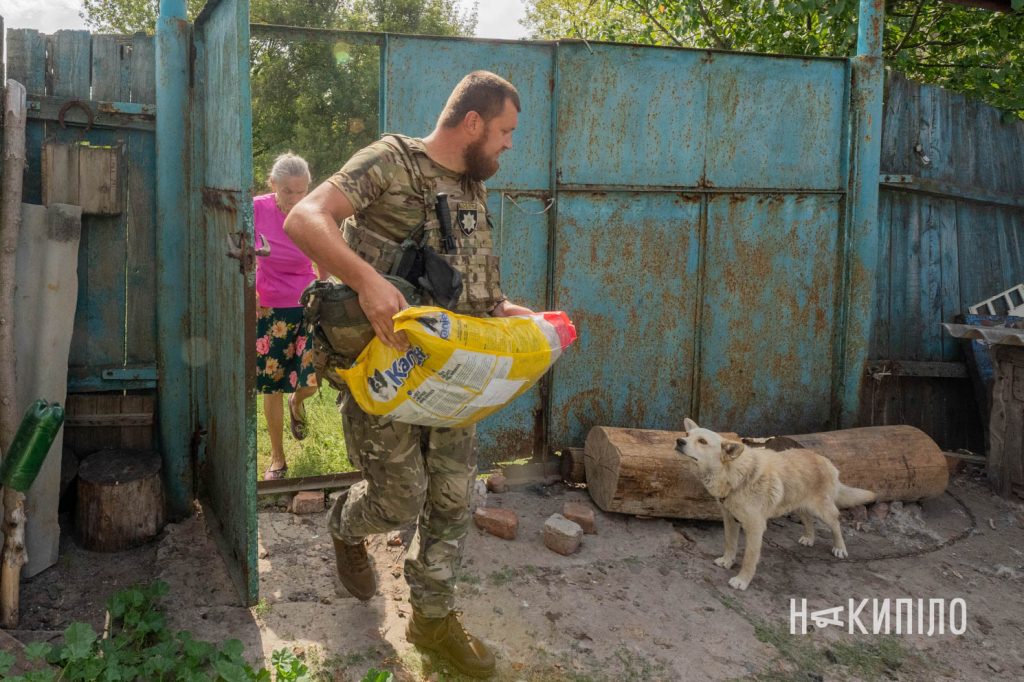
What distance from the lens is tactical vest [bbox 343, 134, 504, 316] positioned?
320 centimetres

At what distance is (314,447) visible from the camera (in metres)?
6.35

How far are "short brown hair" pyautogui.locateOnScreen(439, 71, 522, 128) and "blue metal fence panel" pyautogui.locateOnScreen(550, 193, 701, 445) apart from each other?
2.14m

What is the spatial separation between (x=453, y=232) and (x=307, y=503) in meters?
2.20

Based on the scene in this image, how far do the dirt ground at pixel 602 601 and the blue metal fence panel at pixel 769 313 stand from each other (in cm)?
105

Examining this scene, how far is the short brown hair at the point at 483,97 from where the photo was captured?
3189mm

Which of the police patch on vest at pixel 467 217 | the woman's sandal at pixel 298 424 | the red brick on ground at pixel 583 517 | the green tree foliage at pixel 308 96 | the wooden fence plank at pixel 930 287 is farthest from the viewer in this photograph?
the green tree foliage at pixel 308 96

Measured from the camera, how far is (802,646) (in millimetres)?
3852

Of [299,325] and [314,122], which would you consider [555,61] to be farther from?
[314,122]

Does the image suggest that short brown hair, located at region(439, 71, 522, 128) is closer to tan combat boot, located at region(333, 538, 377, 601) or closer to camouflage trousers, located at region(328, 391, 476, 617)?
camouflage trousers, located at region(328, 391, 476, 617)

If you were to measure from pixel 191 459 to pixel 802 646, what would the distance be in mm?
3147

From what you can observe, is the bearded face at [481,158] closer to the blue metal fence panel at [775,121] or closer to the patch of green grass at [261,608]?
the patch of green grass at [261,608]

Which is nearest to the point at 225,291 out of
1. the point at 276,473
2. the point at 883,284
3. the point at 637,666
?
the point at 276,473

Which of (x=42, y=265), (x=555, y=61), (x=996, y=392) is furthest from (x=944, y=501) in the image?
(x=42, y=265)

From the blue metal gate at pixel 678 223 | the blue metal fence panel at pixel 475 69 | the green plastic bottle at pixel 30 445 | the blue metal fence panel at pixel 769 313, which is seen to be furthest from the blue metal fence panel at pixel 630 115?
the green plastic bottle at pixel 30 445
